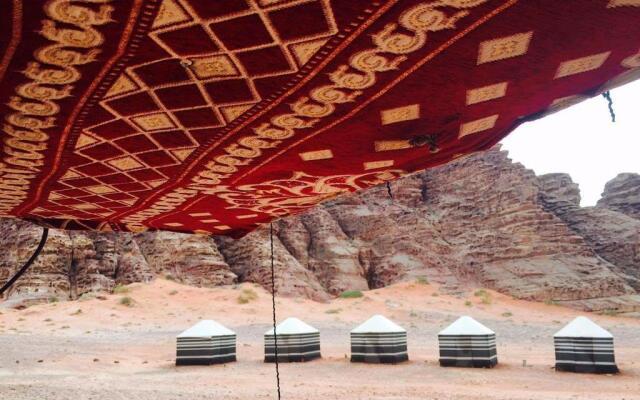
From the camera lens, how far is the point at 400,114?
7.34ft

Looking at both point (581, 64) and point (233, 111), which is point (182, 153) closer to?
point (233, 111)

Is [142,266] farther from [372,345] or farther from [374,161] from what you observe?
[374,161]

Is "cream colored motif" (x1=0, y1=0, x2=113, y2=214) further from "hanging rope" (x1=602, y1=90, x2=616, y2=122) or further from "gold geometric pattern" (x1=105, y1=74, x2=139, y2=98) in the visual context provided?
"hanging rope" (x1=602, y1=90, x2=616, y2=122)

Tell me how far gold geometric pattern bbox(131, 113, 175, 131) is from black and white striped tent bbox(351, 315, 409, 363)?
1148 centimetres

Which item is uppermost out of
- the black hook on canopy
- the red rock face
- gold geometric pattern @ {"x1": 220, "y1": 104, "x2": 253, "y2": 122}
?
the red rock face

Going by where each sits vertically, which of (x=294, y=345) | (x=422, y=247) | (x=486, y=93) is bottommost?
(x=294, y=345)

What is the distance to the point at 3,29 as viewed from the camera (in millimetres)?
1429

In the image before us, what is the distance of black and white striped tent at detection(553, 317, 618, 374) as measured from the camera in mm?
10609

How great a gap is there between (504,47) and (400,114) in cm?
64

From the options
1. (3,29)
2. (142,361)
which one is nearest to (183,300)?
(142,361)

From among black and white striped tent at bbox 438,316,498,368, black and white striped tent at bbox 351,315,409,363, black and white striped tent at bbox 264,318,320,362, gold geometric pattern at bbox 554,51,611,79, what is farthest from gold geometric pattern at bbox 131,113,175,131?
black and white striped tent at bbox 264,318,320,362

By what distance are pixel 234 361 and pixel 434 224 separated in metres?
37.8

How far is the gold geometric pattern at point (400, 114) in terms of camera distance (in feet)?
7.13

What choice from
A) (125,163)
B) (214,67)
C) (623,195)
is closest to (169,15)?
(214,67)
